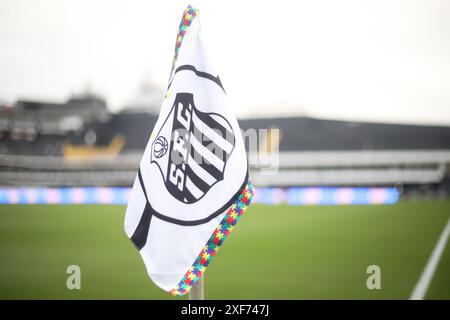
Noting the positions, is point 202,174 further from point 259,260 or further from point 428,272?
point 259,260

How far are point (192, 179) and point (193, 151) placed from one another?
0.33 feet

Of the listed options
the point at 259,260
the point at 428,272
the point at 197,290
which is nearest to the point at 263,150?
the point at 259,260

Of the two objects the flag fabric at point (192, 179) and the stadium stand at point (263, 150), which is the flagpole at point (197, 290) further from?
the stadium stand at point (263, 150)

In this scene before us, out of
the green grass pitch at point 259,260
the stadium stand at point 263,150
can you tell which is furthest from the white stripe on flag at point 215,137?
the stadium stand at point 263,150

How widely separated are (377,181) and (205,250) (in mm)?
20971

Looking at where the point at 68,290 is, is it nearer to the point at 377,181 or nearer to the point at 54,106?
the point at 377,181

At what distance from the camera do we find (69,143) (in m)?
23.8

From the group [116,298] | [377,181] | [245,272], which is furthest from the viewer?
[377,181]

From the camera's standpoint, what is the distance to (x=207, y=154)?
1.74 meters

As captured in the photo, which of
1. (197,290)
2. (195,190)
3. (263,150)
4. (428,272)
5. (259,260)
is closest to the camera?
(195,190)

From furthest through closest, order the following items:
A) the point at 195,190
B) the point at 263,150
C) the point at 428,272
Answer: the point at 263,150 → the point at 428,272 → the point at 195,190

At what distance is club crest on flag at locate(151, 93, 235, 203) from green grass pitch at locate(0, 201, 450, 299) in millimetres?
2817
